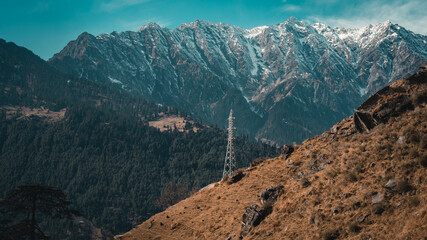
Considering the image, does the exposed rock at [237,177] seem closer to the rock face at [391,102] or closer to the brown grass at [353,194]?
the brown grass at [353,194]

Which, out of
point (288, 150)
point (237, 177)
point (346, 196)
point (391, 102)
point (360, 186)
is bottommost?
point (237, 177)

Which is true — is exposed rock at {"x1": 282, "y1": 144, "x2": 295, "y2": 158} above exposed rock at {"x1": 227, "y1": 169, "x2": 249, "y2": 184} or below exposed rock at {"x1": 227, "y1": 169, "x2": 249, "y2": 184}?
above

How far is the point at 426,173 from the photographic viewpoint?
22656mm

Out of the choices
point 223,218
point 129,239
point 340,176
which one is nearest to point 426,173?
point 340,176

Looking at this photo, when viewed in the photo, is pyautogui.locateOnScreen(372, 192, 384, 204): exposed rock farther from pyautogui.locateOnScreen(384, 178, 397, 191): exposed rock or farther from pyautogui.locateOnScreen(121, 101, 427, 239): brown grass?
pyautogui.locateOnScreen(384, 178, 397, 191): exposed rock

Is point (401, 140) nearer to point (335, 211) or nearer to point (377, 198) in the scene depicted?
point (377, 198)

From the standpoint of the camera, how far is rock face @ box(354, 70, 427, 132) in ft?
99.9

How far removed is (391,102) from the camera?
31594mm

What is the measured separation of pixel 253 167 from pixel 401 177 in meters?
34.0

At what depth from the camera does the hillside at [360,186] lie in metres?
22.4

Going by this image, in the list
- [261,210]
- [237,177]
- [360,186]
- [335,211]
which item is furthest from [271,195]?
[237,177]

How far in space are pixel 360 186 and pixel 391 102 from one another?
1036 cm

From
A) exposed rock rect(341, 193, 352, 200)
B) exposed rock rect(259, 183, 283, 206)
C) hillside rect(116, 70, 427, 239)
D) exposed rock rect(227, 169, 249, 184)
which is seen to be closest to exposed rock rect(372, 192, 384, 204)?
hillside rect(116, 70, 427, 239)

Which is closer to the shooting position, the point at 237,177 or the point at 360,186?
the point at 360,186
